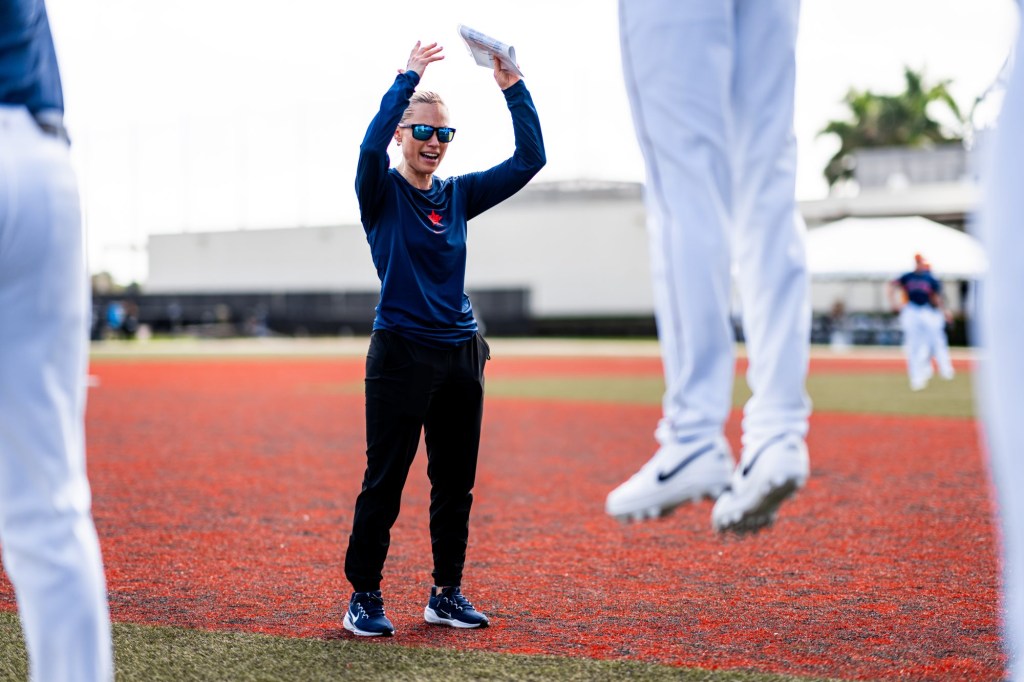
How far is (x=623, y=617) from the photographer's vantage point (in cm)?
521

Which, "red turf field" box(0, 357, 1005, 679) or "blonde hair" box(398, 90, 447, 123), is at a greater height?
"blonde hair" box(398, 90, 447, 123)

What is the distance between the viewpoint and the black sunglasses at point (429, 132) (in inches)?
167

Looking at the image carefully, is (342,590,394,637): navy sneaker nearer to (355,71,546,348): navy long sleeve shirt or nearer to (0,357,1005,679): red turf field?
(0,357,1005,679): red turf field

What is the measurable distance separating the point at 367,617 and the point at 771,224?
3019 millimetres

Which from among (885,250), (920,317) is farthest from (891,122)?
(920,317)

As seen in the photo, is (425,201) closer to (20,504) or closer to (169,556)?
(20,504)

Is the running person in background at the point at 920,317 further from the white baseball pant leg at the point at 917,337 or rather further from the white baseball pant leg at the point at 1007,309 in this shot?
the white baseball pant leg at the point at 1007,309

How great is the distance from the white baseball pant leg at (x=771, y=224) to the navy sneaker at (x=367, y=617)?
2.79 metres

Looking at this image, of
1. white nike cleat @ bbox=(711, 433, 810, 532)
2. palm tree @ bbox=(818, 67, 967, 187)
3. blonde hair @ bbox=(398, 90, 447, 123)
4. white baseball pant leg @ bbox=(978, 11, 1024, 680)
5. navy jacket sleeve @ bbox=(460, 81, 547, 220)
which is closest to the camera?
white baseball pant leg @ bbox=(978, 11, 1024, 680)

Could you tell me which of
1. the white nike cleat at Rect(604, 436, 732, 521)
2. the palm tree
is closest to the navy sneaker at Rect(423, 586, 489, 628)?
the white nike cleat at Rect(604, 436, 732, 521)

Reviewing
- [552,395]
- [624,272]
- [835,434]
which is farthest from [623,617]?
[624,272]

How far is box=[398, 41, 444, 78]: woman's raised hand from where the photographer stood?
366 centimetres

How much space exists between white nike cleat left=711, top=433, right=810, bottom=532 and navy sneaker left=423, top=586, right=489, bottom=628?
2.79 metres

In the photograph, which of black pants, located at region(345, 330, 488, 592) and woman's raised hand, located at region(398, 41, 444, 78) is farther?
black pants, located at region(345, 330, 488, 592)
